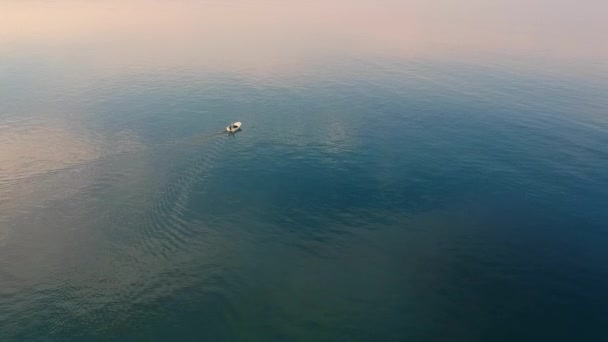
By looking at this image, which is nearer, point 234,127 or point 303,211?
point 303,211

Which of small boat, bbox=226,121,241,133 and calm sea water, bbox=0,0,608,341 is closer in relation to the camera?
calm sea water, bbox=0,0,608,341

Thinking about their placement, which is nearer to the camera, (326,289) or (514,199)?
(326,289)

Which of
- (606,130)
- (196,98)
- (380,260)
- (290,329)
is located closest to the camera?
(290,329)

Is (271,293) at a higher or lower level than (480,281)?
lower

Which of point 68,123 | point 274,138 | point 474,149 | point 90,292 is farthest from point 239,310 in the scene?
point 68,123

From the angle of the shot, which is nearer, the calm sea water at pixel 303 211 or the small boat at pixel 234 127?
the calm sea water at pixel 303 211

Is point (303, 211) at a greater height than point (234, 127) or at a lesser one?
lesser

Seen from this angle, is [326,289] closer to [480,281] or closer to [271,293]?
[271,293]

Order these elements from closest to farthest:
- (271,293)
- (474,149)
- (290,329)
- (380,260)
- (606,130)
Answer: (290,329), (271,293), (380,260), (474,149), (606,130)
